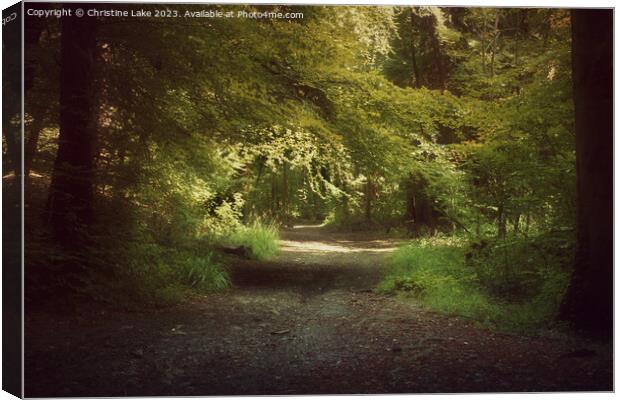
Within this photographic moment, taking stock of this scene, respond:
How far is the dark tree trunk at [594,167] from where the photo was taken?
3.96 meters

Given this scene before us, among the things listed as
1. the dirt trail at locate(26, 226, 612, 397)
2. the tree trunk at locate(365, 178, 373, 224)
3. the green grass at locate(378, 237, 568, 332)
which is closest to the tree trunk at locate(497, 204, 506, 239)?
the green grass at locate(378, 237, 568, 332)

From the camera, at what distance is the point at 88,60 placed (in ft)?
14.9

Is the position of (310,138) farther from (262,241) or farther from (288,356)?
(288,356)

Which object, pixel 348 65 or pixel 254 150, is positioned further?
pixel 254 150

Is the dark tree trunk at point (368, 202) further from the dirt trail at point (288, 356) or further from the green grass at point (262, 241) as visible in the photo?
the dirt trail at point (288, 356)

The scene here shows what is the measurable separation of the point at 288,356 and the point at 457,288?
2.29 m

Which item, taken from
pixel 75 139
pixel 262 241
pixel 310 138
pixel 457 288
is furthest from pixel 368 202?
pixel 75 139

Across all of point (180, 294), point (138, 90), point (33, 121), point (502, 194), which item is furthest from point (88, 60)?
point (502, 194)

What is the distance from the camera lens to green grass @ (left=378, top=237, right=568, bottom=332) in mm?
4395

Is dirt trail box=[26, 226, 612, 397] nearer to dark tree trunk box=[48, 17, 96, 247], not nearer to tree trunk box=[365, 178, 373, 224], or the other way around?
dark tree trunk box=[48, 17, 96, 247]

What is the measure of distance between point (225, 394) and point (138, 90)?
2.82 m

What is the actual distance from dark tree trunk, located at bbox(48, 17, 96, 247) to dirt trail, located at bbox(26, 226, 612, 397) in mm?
836

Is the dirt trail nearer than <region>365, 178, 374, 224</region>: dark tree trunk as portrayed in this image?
Yes

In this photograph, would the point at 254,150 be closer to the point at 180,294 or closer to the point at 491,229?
the point at 180,294
